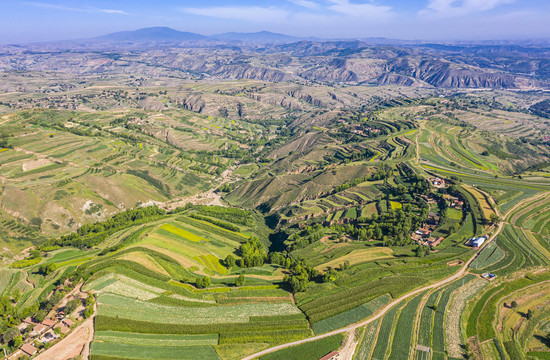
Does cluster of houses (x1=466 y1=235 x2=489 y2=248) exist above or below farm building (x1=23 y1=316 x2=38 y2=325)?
above

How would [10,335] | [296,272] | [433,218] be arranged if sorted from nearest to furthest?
[10,335] → [296,272] → [433,218]

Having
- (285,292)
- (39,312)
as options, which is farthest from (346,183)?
(39,312)

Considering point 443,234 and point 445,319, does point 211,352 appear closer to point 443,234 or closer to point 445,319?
point 445,319

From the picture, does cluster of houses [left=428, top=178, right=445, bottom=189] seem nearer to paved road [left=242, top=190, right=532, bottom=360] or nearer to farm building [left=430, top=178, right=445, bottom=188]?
farm building [left=430, top=178, right=445, bottom=188]

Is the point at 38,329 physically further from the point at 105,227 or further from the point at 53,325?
the point at 105,227

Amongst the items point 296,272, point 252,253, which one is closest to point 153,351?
point 296,272

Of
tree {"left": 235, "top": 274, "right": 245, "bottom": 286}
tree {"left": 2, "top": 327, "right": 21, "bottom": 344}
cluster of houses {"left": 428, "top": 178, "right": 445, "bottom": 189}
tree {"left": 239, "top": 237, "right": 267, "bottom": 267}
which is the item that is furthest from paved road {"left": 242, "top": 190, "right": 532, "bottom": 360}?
cluster of houses {"left": 428, "top": 178, "right": 445, "bottom": 189}

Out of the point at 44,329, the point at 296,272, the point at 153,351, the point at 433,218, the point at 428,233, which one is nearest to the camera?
the point at 153,351
